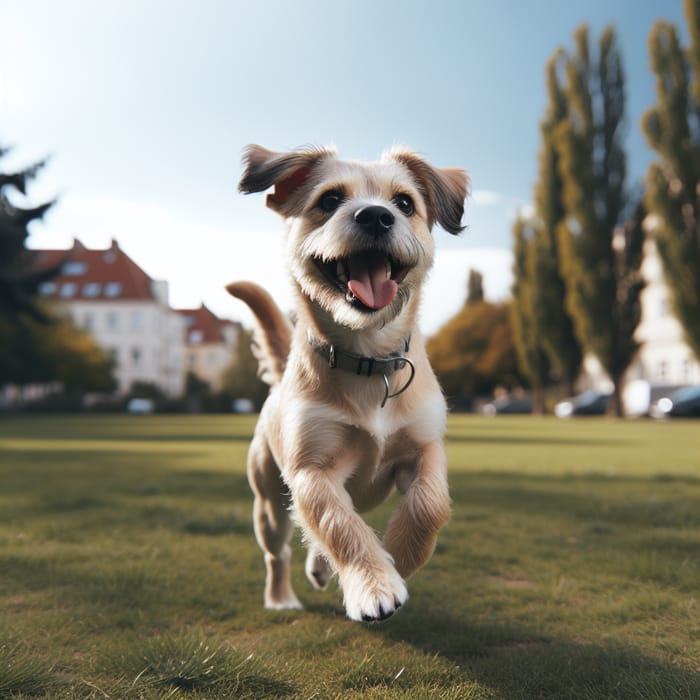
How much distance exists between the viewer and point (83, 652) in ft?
10.6

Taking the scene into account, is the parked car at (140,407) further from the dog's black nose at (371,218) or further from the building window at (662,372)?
the dog's black nose at (371,218)

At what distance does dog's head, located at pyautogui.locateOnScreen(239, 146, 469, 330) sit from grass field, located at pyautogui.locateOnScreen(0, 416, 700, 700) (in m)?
1.44

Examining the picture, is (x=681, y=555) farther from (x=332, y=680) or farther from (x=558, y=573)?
(x=332, y=680)

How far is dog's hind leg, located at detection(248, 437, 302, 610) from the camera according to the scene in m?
3.93

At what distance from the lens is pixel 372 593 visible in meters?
2.57

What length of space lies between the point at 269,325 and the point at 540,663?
96.9 inches

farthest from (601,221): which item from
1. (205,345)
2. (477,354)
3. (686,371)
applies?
(205,345)

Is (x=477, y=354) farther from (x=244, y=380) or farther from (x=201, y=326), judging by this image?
(x=201, y=326)

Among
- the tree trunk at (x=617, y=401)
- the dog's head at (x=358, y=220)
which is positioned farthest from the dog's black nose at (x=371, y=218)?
the tree trunk at (x=617, y=401)

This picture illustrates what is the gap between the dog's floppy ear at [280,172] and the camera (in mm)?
3285

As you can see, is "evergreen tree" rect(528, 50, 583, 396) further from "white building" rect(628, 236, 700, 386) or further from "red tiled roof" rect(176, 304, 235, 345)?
"red tiled roof" rect(176, 304, 235, 345)

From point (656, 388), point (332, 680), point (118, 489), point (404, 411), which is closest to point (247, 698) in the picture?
point (332, 680)

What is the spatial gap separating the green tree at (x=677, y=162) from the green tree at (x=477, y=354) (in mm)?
29748

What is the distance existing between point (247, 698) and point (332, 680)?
1.21ft
